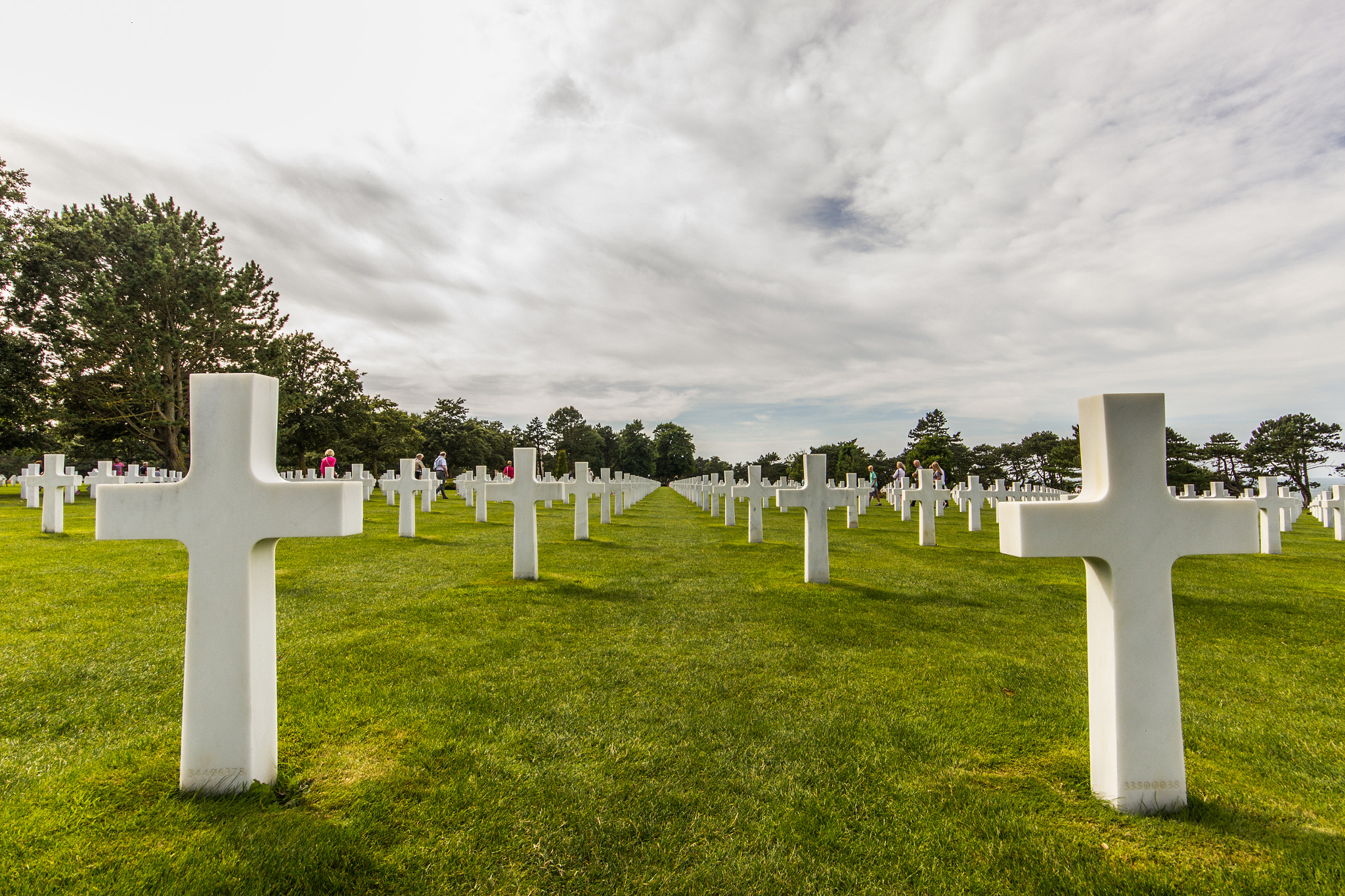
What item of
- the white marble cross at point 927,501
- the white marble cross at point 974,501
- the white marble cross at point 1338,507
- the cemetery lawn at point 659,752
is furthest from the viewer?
the white marble cross at point 974,501

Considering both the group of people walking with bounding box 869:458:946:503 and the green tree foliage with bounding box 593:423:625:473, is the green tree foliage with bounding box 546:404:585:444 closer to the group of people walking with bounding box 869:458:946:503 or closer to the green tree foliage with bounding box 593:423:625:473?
the green tree foliage with bounding box 593:423:625:473

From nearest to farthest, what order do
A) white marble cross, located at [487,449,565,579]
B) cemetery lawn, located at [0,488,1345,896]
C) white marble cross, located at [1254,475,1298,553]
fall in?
cemetery lawn, located at [0,488,1345,896], white marble cross, located at [487,449,565,579], white marble cross, located at [1254,475,1298,553]

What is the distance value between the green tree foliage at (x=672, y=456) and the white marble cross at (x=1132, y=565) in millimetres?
95700

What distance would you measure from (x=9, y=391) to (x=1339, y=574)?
3910 cm

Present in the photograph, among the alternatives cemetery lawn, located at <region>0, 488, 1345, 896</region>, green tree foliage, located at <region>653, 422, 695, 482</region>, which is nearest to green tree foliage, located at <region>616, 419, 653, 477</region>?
green tree foliage, located at <region>653, 422, 695, 482</region>

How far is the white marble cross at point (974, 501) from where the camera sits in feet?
47.3

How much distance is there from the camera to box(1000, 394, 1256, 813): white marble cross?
7.70ft

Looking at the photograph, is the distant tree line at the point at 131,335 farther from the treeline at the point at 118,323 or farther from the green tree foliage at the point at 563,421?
the green tree foliage at the point at 563,421

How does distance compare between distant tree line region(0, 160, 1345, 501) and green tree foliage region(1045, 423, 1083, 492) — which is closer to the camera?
distant tree line region(0, 160, 1345, 501)

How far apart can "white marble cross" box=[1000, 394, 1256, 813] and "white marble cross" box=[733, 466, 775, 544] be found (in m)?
8.45

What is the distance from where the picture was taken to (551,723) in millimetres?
3109

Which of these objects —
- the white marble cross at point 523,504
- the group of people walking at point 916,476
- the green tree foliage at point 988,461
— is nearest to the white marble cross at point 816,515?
the white marble cross at point 523,504

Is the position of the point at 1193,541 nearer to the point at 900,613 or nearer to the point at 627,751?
the point at 627,751

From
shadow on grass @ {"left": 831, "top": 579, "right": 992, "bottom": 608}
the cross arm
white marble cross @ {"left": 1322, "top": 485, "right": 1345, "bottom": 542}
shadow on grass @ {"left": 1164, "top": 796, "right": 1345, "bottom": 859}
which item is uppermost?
the cross arm
